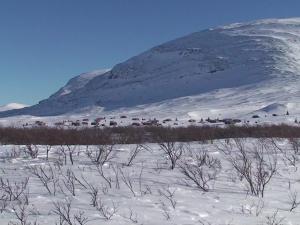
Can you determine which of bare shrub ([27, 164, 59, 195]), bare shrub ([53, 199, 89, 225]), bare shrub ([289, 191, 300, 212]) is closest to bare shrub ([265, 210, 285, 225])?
bare shrub ([289, 191, 300, 212])

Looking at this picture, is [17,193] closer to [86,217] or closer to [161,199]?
[86,217]

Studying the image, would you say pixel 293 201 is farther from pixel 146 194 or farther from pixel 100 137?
pixel 100 137

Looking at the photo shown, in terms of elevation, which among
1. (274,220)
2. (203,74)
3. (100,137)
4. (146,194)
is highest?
(203,74)

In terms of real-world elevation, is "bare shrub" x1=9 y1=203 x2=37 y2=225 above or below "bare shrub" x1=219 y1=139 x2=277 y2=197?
below

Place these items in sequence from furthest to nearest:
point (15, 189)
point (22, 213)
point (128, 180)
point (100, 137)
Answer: point (100, 137), point (128, 180), point (15, 189), point (22, 213)

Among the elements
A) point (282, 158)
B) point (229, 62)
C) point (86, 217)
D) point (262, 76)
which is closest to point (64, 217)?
point (86, 217)

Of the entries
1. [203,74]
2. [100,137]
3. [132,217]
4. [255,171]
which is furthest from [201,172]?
[203,74]

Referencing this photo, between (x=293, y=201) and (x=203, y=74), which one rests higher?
(x=203, y=74)

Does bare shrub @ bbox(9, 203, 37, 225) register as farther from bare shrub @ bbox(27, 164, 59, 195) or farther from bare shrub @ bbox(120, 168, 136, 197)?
bare shrub @ bbox(120, 168, 136, 197)
